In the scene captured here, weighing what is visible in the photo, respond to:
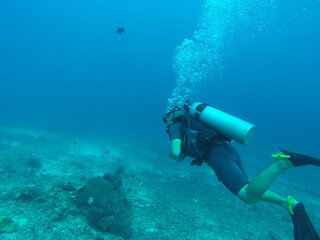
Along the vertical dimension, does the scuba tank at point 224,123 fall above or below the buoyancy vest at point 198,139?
above

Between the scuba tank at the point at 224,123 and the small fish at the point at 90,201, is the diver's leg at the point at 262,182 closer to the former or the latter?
the scuba tank at the point at 224,123

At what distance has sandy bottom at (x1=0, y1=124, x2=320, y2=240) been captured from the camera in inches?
278

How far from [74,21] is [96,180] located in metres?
179

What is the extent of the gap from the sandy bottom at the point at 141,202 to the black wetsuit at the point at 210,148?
395cm

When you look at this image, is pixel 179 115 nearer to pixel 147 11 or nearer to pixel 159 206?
pixel 159 206

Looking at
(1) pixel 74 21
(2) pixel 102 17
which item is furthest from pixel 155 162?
(1) pixel 74 21

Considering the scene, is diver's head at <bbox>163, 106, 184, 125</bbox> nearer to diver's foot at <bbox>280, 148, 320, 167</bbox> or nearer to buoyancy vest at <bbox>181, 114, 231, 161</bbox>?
buoyancy vest at <bbox>181, 114, 231, 161</bbox>

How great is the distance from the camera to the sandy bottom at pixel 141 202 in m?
7.07

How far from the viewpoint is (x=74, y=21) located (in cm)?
16488

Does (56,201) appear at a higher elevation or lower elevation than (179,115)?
lower

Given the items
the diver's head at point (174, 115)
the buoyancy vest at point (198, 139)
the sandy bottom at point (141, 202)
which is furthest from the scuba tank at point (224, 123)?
the sandy bottom at point (141, 202)

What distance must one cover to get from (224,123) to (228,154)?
0.57 m

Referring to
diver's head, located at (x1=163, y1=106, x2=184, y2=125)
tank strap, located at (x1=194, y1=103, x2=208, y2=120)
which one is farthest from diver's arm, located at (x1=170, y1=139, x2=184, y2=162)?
tank strap, located at (x1=194, y1=103, x2=208, y2=120)

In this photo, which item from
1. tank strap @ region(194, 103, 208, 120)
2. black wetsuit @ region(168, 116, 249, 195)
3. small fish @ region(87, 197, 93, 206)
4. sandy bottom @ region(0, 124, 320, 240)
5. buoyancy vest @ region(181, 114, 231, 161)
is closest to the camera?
black wetsuit @ region(168, 116, 249, 195)
